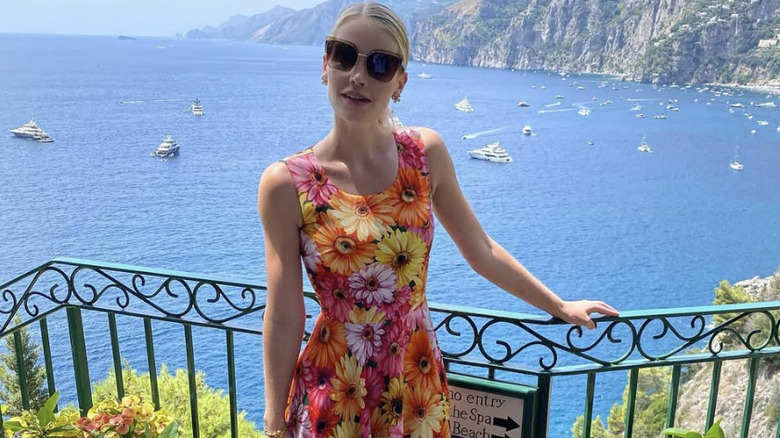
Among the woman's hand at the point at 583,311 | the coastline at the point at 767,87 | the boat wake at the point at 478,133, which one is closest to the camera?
the woman's hand at the point at 583,311

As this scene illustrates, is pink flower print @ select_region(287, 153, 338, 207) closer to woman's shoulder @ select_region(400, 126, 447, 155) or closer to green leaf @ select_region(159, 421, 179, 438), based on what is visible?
woman's shoulder @ select_region(400, 126, 447, 155)

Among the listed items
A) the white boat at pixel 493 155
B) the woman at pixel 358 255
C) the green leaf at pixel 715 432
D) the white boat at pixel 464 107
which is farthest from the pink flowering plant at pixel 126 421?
the white boat at pixel 464 107

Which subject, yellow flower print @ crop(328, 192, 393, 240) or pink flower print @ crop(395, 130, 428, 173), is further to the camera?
pink flower print @ crop(395, 130, 428, 173)

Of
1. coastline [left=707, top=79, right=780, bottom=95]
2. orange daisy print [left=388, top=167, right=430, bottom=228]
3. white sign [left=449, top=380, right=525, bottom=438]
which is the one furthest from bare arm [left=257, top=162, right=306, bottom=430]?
coastline [left=707, top=79, right=780, bottom=95]

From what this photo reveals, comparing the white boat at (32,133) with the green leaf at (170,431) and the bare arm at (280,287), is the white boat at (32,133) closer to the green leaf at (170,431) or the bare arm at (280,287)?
the green leaf at (170,431)

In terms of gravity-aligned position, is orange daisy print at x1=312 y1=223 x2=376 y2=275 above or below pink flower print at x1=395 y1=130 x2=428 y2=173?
below

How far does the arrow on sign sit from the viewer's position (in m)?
2.07

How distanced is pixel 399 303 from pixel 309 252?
0.25m

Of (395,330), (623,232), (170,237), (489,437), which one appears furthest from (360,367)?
(623,232)

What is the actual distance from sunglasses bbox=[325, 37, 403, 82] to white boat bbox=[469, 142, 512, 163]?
5066cm

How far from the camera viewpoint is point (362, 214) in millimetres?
1584

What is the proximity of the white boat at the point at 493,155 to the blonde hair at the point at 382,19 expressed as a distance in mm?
50621

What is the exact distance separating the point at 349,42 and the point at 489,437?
1.28m

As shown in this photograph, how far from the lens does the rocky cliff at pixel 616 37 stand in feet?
271
